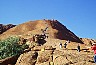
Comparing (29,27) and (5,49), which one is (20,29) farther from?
(5,49)

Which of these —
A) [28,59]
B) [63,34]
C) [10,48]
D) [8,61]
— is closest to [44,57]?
[28,59]

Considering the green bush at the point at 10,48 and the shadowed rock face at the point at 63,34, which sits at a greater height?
the shadowed rock face at the point at 63,34

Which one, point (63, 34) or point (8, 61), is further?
point (63, 34)

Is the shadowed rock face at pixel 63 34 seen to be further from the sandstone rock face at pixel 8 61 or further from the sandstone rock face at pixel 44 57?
the sandstone rock face at pixel 44 57

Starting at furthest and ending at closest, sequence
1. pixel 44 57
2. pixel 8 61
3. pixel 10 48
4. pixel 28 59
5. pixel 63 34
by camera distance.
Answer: pixel 63 34 → pixel 10 48 → pixel 8 61 → pixel 28 59 → pixel 44 57

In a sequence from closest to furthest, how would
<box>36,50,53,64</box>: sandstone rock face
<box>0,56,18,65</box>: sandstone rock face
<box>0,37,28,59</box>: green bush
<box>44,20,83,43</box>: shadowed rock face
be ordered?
<box>36,50,53,64</box>: sandstone rock face, <box>0,56,18,65</box>: sandstone rock face, <box>0,37,28,59</box>: green bush, <box>44,20,83,43</box>: shadowed rock face

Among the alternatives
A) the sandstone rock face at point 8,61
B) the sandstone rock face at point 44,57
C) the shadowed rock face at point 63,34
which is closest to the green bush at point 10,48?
the sandstone rock face at point 8,61

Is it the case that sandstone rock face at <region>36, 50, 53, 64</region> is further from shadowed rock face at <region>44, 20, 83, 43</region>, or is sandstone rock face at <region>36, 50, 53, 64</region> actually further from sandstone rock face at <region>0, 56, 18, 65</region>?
shadowed rock face at <region>44, 20, 83, 43</region>

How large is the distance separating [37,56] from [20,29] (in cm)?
6703

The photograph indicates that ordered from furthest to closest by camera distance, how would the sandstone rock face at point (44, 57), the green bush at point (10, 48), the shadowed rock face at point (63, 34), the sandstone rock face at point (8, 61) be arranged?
the shadowed rock face at point (63, 34)
the green bush at point (10, 48)
the sandstone rock face at point (8, 61)
the sandstone rock face at point (44, 57)

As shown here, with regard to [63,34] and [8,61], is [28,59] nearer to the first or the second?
[8,61]

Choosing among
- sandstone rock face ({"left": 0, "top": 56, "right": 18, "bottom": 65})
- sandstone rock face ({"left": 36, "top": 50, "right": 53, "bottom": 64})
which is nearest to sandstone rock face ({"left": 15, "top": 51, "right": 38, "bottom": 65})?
sandstone rock face ({"left": 36, "top": 50, "right": 53, "bottom": 64})

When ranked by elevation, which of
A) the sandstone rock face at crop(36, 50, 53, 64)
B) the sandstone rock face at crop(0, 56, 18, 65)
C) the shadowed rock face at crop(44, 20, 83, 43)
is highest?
the shadowed rock face at crop(44, 20, 83, 43)

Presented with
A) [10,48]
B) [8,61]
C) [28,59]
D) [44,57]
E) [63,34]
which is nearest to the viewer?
[44,57]
